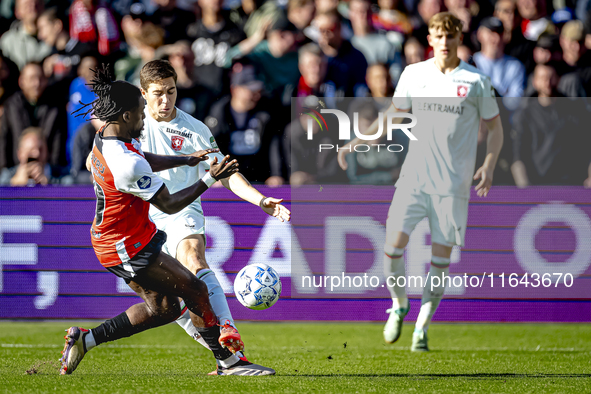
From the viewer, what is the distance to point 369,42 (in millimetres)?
9258

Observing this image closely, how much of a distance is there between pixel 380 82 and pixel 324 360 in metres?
3.57

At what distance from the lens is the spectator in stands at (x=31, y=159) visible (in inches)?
329

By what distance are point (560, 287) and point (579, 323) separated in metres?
0.42

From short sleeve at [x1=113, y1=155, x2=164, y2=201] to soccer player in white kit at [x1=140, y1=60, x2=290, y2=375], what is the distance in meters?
0.86

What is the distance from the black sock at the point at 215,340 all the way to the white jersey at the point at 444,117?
8.00 feet

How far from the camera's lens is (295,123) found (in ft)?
25.5

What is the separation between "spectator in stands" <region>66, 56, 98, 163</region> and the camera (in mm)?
8711

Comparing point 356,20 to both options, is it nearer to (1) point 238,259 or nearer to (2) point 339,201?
(2) point 339,201

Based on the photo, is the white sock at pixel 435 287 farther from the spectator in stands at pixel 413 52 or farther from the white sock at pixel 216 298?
the spectator in stands at pixel 413 52

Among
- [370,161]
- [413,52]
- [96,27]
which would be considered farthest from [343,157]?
[96,27]

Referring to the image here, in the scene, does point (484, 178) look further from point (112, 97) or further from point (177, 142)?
point (112, 97)

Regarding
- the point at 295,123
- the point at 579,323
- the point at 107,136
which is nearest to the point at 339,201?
the point at 295,123

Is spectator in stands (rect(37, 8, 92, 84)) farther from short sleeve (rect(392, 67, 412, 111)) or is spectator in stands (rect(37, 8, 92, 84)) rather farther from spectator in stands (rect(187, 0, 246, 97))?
short sleeve (rect(392, 67, 412, 111))

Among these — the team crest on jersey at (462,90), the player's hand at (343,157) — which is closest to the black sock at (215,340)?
the player's hand at (343,157)
